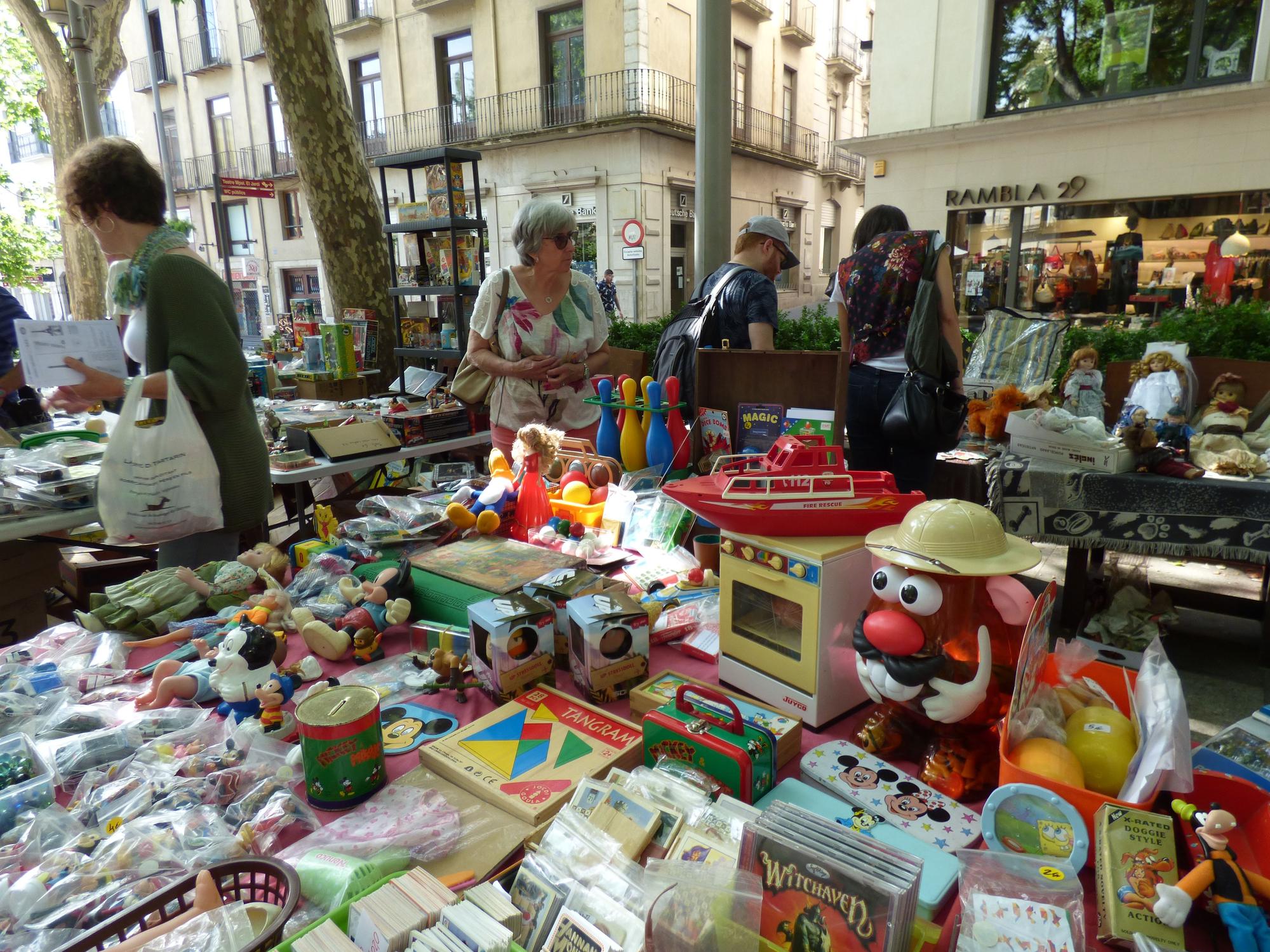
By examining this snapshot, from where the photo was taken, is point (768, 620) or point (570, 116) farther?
point (570, 116)

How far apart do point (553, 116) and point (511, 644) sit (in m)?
14.8

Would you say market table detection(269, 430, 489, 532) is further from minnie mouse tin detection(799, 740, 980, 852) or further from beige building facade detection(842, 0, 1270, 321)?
beige building facade detection(842, 0, 1270, 321)

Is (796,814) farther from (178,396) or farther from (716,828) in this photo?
(178,396)

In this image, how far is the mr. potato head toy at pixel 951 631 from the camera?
998 millimetres

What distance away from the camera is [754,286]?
2.77m


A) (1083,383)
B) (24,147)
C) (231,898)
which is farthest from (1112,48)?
(24,147)

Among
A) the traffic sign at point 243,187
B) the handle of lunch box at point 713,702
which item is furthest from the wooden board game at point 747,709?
the traffic sign at point 243,187

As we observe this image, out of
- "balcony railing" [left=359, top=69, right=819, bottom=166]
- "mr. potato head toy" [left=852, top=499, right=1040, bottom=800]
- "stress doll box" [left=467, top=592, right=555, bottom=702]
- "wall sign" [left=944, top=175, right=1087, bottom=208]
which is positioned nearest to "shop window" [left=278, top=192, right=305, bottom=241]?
"balcony railing" [left=359, top=69, right=819, bottom=166]

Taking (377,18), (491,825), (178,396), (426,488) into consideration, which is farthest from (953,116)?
(377,18)

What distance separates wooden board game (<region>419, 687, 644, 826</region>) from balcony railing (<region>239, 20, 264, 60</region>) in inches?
827

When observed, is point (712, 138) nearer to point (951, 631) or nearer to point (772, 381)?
point (772, 381)

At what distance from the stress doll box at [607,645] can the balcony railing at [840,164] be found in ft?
63.8

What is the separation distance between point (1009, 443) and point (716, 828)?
2629mm

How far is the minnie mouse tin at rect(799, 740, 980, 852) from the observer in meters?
0.96
